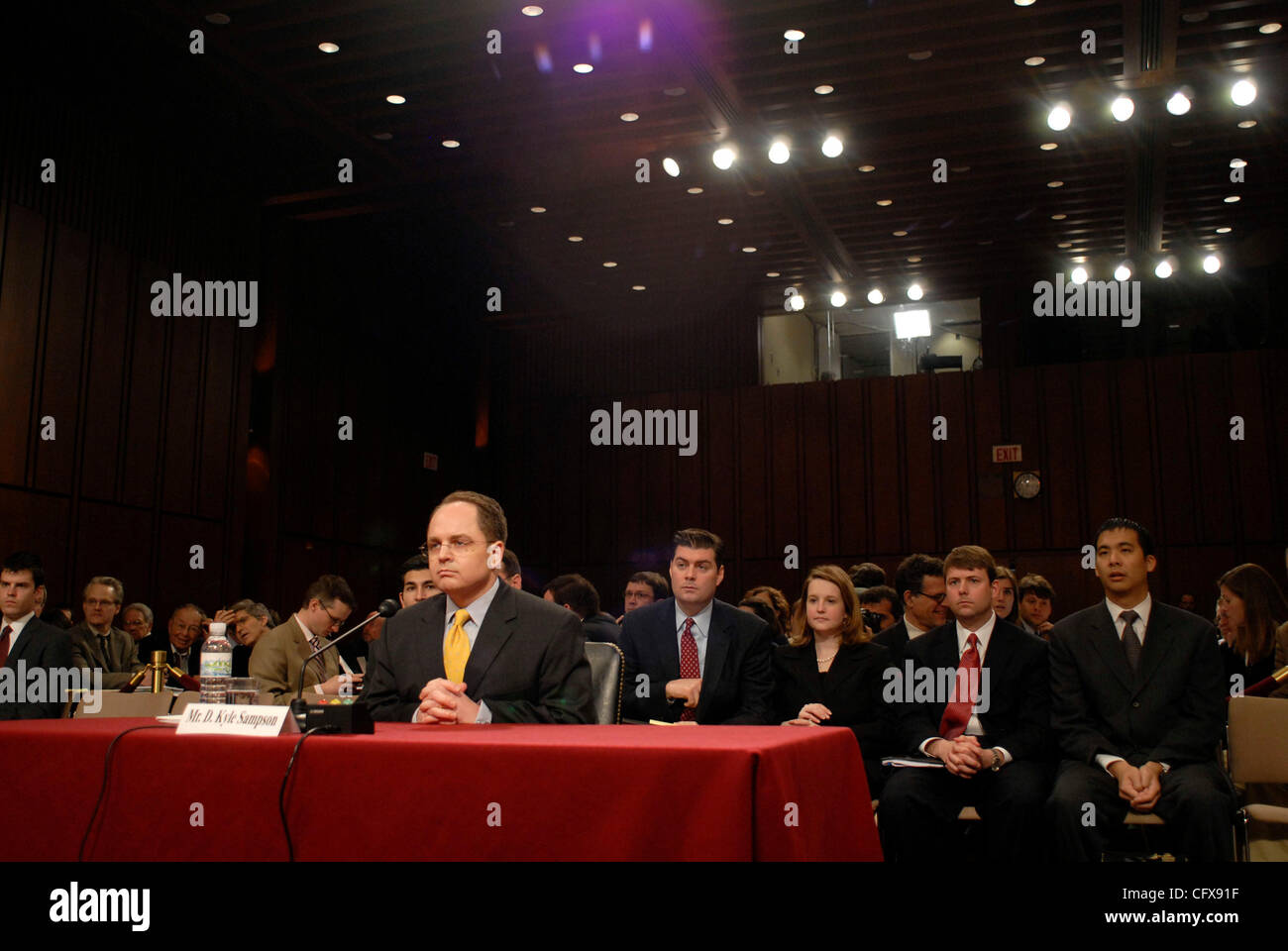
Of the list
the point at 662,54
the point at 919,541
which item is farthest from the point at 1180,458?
the point at 662,54

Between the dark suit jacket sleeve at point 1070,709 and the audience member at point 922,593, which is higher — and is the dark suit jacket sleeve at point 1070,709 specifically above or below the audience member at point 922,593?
below

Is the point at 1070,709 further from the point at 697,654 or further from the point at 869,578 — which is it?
the point at 869,578

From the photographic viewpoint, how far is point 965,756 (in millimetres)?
3643

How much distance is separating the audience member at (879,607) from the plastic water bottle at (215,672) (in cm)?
374

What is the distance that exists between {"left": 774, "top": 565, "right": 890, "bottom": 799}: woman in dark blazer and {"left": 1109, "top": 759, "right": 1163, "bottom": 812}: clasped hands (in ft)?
2.90

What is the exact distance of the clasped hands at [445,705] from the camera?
96.0 inches

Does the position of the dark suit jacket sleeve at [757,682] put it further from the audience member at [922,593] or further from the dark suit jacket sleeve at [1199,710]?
the dark suit jacket sleeve at [1199,710]

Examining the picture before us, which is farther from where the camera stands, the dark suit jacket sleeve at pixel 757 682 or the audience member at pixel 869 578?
the audience member at pixel 869 578

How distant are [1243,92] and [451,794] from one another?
8.40 meters

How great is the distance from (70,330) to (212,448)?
1.62 metres

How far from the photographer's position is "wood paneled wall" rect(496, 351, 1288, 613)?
11.2 metres

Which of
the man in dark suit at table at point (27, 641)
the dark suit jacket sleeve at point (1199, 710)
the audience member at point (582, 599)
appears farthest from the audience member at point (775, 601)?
the man in dark suit at table at point (27, 641)

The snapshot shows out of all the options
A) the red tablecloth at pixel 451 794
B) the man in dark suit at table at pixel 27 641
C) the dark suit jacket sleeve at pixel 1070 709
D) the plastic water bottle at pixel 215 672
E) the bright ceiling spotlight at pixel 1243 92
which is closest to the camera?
the red tablecloth at pixel 451 794
